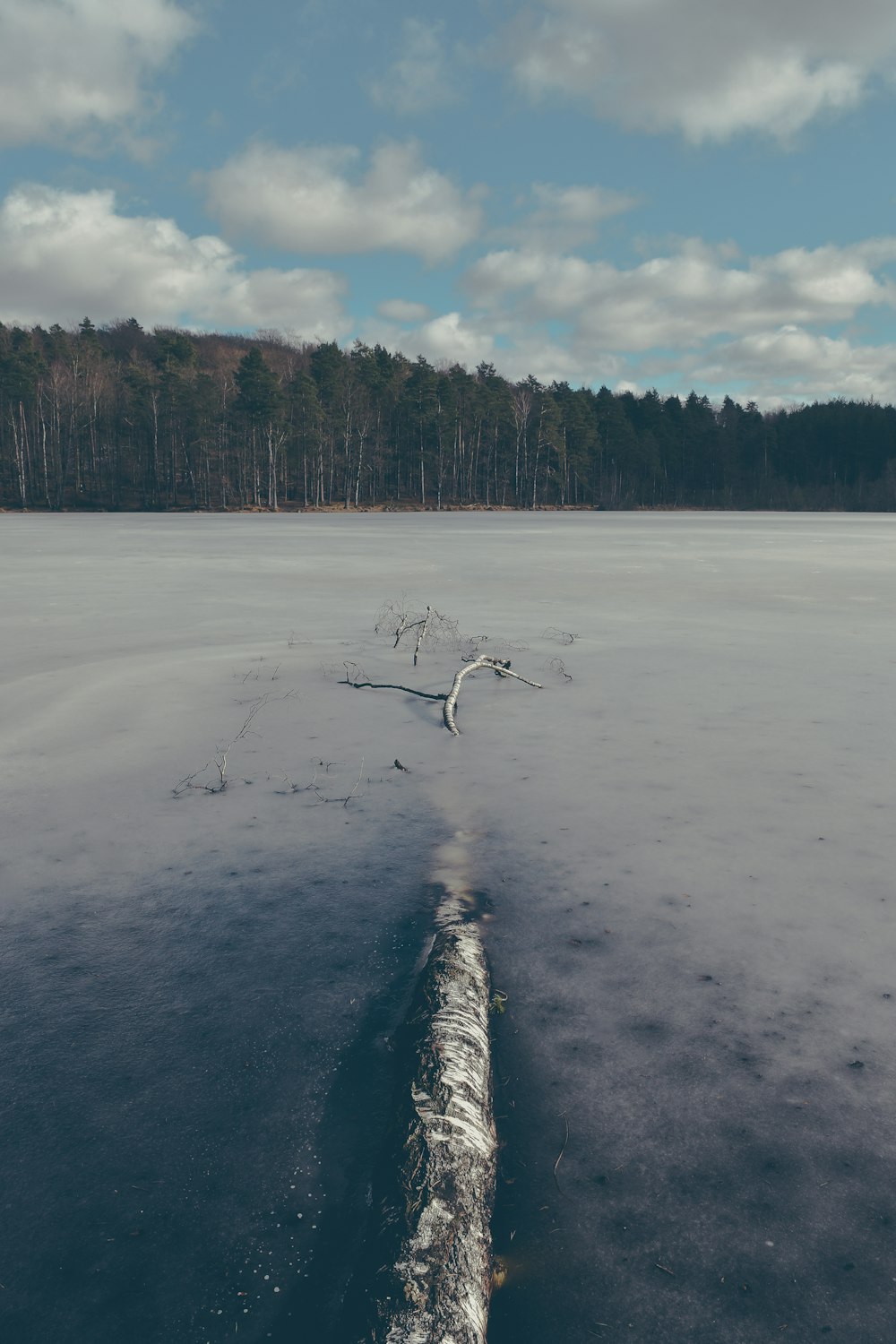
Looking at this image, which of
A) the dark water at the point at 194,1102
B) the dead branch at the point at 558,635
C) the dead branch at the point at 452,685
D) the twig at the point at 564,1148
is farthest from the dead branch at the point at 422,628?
the twig at the point at 564,1148

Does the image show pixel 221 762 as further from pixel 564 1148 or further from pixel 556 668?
pixel 556 668

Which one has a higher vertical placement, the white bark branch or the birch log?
the white bark branch

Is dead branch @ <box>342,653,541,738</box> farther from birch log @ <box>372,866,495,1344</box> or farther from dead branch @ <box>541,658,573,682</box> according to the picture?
birch log @ <box>372,866,495,1344</box>

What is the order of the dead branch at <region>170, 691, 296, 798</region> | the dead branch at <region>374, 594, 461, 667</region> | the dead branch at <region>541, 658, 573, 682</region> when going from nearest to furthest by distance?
the dead branch at <region>170, 691, 296, 798</region>, the dead branch at <region>541, 658, 573, 682</region>, the dead branch at <region>374, 594, 461, 667</region>

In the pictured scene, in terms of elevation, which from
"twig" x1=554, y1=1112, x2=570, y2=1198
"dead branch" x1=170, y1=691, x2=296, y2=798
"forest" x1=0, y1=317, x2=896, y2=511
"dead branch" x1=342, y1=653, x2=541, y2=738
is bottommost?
"twig" x1=554, y1=1112, x2=570, y2=1198

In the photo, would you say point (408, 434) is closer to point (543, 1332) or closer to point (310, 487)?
point (310, 487)

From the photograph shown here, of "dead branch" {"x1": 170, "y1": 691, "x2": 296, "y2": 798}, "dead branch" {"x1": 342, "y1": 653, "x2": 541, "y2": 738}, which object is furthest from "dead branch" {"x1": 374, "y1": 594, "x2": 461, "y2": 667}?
"dead branch" {"x1": 170, "y1": 691, "x2": 296, "y2": 798}

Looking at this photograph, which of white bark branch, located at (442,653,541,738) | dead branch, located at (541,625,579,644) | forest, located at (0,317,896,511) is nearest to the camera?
white bark branch, located at (442,653,541,738)
